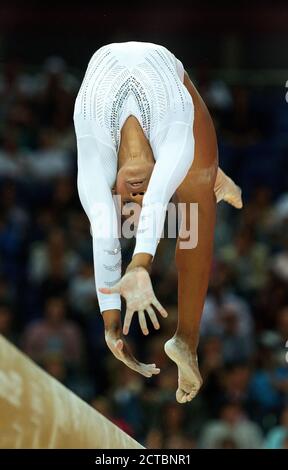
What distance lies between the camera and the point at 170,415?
711 centimetres

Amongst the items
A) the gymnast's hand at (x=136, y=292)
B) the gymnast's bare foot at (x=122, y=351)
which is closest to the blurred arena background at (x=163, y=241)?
the gymnast's bare foot at (x=122, y=351)

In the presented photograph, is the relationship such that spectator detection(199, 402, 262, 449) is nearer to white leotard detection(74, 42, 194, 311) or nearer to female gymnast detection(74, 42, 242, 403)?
female gymnast detection(74, 42, 242, 403)

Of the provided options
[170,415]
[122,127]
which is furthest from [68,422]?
[170,415]

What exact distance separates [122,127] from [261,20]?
10.7 feet

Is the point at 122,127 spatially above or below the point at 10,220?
below

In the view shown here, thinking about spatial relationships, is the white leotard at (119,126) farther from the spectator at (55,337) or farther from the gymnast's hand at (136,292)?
the spectator at (55,337)

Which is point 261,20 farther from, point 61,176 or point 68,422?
point 68,422

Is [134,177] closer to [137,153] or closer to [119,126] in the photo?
[137,153]

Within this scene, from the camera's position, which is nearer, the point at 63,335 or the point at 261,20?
the point at 261,20

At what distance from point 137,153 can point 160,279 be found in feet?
10.2

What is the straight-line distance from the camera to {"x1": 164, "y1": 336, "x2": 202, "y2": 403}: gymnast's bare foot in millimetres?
4539

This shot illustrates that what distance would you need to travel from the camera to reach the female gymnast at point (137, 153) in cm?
414

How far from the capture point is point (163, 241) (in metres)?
7.40

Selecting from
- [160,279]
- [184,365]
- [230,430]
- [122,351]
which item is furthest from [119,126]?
[230,430]
